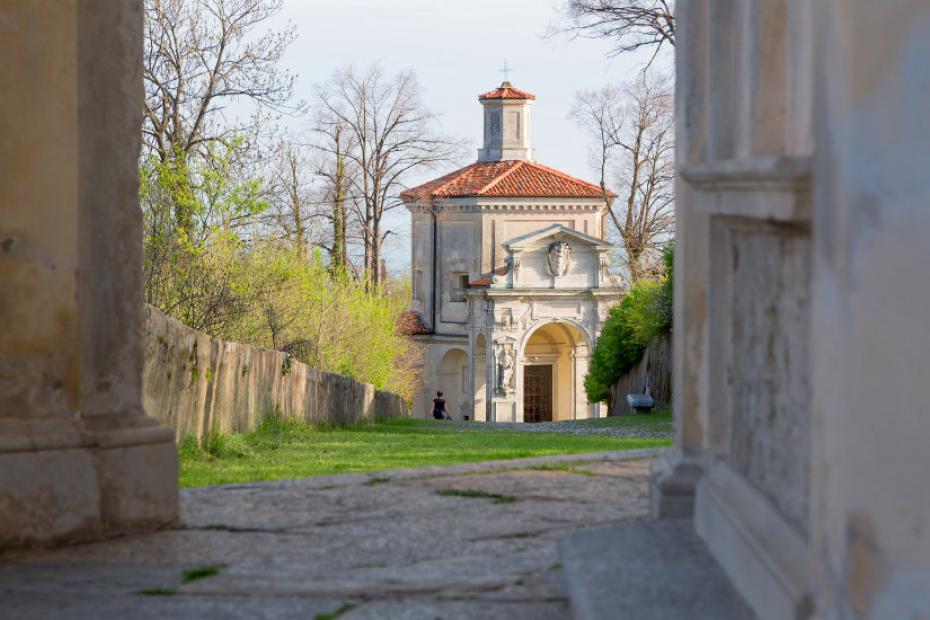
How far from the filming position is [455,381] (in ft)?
195

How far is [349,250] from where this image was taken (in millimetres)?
50438

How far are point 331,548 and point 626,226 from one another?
141 feet

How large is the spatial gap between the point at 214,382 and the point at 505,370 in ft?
139

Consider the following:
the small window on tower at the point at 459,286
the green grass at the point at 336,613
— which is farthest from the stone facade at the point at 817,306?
the small window on tower at the point at 459,286

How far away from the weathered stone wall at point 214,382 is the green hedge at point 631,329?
10.9m

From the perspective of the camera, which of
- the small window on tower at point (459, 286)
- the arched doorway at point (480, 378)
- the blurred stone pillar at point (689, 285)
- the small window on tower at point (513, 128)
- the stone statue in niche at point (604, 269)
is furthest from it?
the small window on tower at point (513, 128)

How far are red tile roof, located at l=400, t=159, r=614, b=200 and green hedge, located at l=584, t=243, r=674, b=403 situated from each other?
21304mm

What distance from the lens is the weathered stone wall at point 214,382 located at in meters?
9.88

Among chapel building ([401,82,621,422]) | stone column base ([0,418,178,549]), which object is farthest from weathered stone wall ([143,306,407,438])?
chapel building ([401,82,621,422])

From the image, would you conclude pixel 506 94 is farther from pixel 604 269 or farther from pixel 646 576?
pixel 646 576

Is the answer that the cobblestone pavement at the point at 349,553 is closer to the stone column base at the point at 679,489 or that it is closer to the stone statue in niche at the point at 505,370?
the stone column base at the point at 679,489

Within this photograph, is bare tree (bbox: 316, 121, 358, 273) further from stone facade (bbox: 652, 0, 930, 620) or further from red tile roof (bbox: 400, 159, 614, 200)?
stone facade (bbox: 652, 0, 930, 620)

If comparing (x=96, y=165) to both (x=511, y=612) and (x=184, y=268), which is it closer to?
(x=511, y=612)

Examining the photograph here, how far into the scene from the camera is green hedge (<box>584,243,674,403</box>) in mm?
27047
